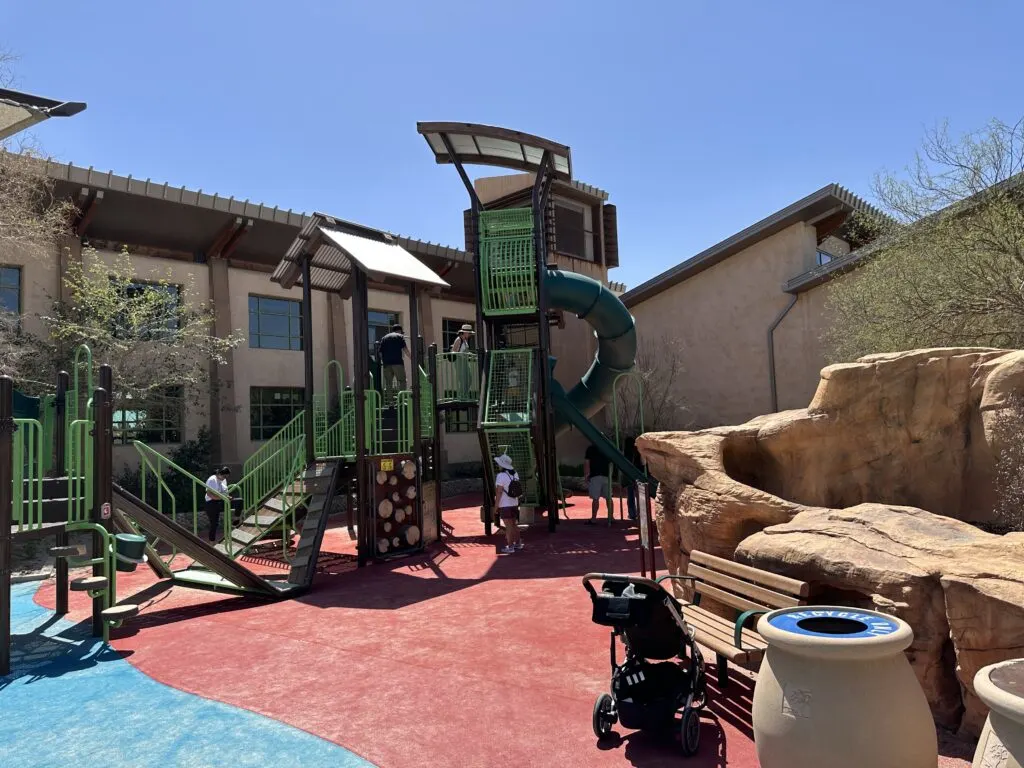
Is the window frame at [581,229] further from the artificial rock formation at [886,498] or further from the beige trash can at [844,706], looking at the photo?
the beige trash can at [844,706]

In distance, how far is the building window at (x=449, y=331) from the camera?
72.8 ft

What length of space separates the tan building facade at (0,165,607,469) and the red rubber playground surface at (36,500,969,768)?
790 cm

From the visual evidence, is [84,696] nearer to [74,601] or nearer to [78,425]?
[78,425]

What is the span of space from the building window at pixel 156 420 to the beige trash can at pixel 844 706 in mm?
14766

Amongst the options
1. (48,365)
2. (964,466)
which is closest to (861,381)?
(964,466)

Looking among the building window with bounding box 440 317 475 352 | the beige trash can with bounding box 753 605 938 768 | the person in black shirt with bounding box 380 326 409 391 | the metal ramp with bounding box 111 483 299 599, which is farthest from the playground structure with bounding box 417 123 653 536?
the beige trash can with bounding box 753 605 938 768

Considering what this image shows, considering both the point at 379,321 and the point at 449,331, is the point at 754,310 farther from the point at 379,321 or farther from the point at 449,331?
the point at 379,321

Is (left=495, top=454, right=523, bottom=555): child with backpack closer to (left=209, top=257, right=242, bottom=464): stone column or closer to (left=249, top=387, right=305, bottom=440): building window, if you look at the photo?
(left=249, top=387, right=305, bottom=440): building window

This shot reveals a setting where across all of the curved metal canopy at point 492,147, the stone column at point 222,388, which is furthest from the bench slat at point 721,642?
the stone column at point 222,388

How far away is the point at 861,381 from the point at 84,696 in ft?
25.0

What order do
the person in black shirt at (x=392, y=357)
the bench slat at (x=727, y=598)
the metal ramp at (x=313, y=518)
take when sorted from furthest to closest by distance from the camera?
the person in black shirt at (x=392, y=357), the metal ramp at (x=313, y=518), the bench slat at (x=727, y=598)

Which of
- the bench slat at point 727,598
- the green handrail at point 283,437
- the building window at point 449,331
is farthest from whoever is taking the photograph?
the building window at point 449,331

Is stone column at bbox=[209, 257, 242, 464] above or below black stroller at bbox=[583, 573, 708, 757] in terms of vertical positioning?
above

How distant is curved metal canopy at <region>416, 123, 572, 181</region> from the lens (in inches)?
493
